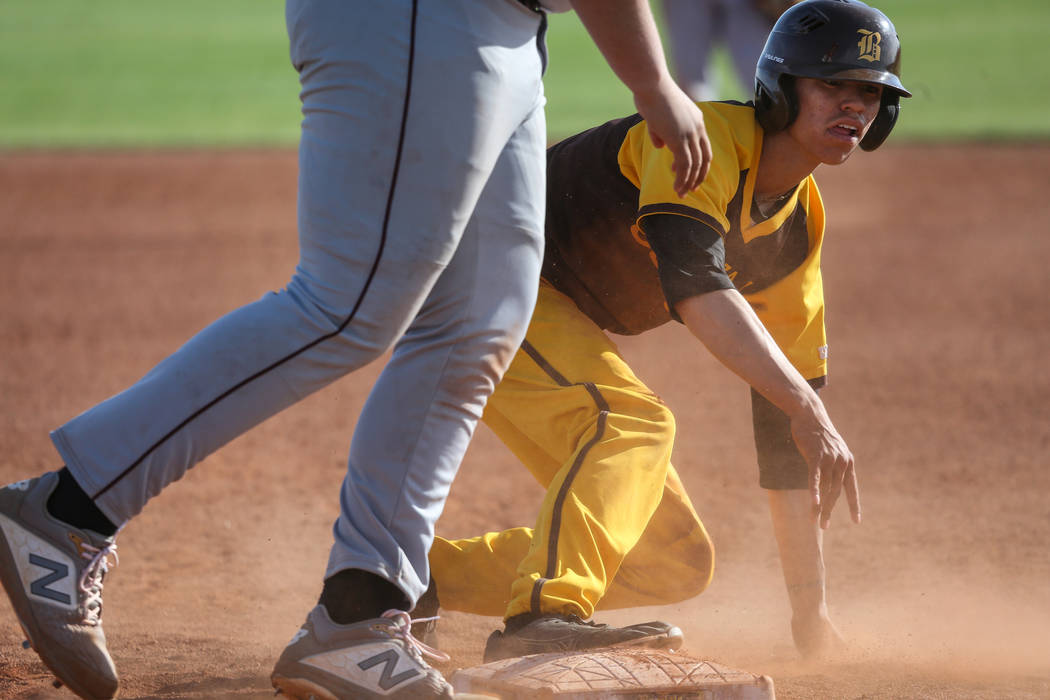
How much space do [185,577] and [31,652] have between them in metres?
0.66

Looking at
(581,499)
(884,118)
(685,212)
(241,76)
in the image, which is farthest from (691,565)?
(241,76)

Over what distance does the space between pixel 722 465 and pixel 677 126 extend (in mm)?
2459

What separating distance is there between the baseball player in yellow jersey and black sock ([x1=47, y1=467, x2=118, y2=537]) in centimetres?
82

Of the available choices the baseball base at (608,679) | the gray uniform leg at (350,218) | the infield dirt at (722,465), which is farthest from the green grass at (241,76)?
the gray uniform leg at (350,218)

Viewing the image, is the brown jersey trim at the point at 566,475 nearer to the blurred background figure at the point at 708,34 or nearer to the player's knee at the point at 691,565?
the player's knee at the point at 691,565

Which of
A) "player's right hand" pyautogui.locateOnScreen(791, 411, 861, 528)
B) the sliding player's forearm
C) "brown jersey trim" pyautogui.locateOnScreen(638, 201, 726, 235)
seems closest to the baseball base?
"player's right hand" pyautogui.locateOnScreen(791, 411, 861, 528)

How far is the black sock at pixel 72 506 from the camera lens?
1.82 meters

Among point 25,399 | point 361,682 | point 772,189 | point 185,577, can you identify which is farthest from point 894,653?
point 25,399

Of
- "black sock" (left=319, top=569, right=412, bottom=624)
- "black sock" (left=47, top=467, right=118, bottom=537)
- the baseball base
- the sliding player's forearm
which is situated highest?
the sliding player's forearm

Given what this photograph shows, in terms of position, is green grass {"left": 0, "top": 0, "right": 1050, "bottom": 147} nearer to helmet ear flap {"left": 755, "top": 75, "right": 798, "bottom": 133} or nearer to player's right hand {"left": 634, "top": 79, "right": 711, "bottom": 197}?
helmet ear flap {"left": 755, "top": 75, "right": 798, "bottom": 133}

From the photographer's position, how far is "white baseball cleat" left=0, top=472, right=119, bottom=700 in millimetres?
1805

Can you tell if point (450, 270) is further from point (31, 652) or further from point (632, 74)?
point (31, 652)

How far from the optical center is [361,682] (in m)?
1.91

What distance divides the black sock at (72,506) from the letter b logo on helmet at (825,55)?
145 cm
